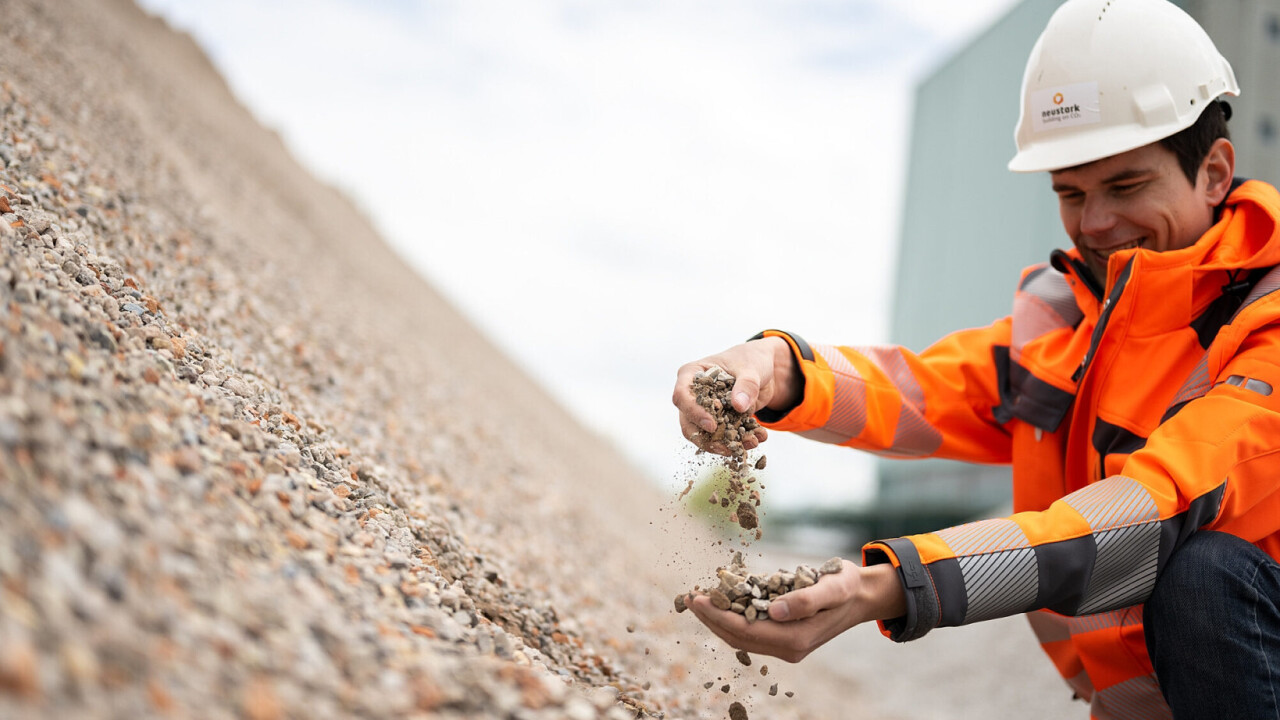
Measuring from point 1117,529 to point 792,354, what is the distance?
91 cm

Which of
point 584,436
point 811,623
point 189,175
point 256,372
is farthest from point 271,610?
point 584,436

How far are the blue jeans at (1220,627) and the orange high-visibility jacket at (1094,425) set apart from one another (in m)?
0.06

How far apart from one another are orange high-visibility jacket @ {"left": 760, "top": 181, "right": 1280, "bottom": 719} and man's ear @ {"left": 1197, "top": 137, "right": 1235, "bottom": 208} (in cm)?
7

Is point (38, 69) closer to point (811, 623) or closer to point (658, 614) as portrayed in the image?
point (658, 614)

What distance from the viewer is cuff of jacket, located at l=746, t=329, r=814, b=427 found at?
2.32m

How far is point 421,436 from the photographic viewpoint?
4301 millimetres

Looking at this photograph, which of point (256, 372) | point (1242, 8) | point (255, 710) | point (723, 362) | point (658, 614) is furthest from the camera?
point (1242, 8)

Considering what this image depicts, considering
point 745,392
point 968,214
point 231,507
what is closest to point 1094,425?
point 745,392

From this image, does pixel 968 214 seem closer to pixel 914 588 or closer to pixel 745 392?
pixel 745 392

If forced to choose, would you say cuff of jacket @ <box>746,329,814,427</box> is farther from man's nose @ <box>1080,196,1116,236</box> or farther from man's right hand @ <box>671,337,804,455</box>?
man's nose @ <box>1080,196,1116,236</box>

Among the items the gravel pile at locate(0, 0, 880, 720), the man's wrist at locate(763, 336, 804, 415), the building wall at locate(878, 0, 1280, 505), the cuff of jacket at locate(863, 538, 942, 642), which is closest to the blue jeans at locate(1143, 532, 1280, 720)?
the cuff of jacket at locate(863, 538, 942, 642)

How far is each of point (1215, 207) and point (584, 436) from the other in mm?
10514

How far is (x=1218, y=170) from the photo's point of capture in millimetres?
2357

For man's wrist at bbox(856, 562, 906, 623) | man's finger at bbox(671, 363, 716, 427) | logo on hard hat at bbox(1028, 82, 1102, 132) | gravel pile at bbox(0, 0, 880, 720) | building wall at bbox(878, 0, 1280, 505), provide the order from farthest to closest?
building wall at bbox(878, 0, 1280, 505) < logo on hard hat at bbox(1028, 82, 1102, 132) < man's finger at bbox(671, 363, 716, 427) < man's wrist at bbox(856, 562, 906, 623) < gravel pile at bbox(0, 0, 880, 720)
